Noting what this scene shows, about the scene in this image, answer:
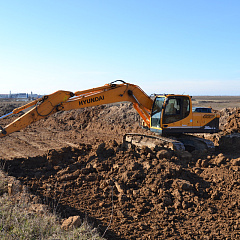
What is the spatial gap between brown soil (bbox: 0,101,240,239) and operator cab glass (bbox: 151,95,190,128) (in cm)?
156

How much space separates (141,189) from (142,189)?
0.03m

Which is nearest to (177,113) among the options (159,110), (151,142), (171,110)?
(171,110)

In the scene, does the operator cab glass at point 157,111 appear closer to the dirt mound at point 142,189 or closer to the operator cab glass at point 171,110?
the operator cab glass at point 171,110

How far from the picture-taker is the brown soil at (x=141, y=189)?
5.47m

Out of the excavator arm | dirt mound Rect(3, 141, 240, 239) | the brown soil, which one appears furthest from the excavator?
dirt mound Rect(3, 141, 240, 239)

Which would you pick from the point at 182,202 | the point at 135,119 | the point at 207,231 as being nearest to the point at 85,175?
the point at 182,202

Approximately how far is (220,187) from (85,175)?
12.4 feet

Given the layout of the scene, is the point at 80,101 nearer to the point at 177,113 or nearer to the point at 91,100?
the point at 91,100

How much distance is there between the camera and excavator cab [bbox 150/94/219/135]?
33.0 ft

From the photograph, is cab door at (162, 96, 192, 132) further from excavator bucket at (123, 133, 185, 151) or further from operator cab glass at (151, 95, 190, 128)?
excavator bucket at (123, 133, 185, 151)

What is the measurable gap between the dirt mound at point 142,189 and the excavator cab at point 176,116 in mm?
1487

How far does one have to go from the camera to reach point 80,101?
941 cm

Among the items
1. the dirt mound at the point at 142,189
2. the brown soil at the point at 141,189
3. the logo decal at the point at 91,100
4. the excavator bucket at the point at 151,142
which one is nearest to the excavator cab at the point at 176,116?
the excavator bucket at the point at 151,142

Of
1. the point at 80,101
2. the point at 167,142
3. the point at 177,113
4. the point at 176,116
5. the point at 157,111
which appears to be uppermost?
the point at 80,101
